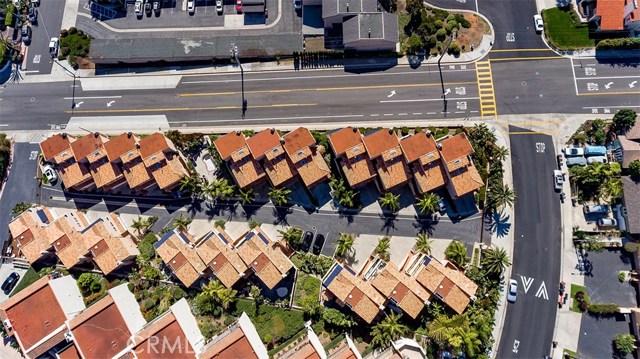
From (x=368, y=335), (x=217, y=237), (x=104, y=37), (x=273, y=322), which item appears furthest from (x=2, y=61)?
(x=368, y=335)

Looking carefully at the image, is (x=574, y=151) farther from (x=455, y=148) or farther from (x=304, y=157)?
(x=304, y=157)

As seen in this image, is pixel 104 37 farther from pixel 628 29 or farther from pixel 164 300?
pixel 628 29

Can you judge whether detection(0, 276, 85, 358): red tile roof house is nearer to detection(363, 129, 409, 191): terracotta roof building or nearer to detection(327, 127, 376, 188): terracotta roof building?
detection(327, 127, 376, 188): terracotta roof building

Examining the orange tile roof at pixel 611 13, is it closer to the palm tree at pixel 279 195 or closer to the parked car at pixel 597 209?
the parked car at pixel 597 209

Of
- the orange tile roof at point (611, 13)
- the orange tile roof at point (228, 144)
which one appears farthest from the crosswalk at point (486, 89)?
the orange tile roof at point (228, 144)

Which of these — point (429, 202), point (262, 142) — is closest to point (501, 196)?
point (429, 202)

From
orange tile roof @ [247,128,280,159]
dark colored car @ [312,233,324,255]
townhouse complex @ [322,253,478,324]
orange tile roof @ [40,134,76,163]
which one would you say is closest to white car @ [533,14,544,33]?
townhouse complex @ [322,253,478,324]
